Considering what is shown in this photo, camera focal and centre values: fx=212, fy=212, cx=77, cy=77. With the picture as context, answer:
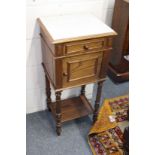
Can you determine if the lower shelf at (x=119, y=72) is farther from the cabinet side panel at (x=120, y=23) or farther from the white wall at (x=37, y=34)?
the white wall at (x=37, y=34)

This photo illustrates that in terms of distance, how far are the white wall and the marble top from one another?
60mm

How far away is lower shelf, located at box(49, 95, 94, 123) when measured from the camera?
→ 171 cm

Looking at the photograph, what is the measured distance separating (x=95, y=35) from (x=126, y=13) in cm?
83

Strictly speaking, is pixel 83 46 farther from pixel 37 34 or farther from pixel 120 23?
pixel 120 23

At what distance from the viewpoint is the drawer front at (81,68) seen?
4.35 ft

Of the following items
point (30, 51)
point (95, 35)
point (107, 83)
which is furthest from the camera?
point (107, 83)

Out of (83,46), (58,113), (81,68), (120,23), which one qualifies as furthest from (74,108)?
(120,23)

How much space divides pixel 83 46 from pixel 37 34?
0.41m

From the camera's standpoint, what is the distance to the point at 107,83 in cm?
234

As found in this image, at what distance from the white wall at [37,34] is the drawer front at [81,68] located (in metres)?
0.37

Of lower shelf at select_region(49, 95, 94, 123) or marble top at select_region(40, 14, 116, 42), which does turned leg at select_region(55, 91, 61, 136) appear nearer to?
lower shelf at select_region(49, 95, 94, 123)
